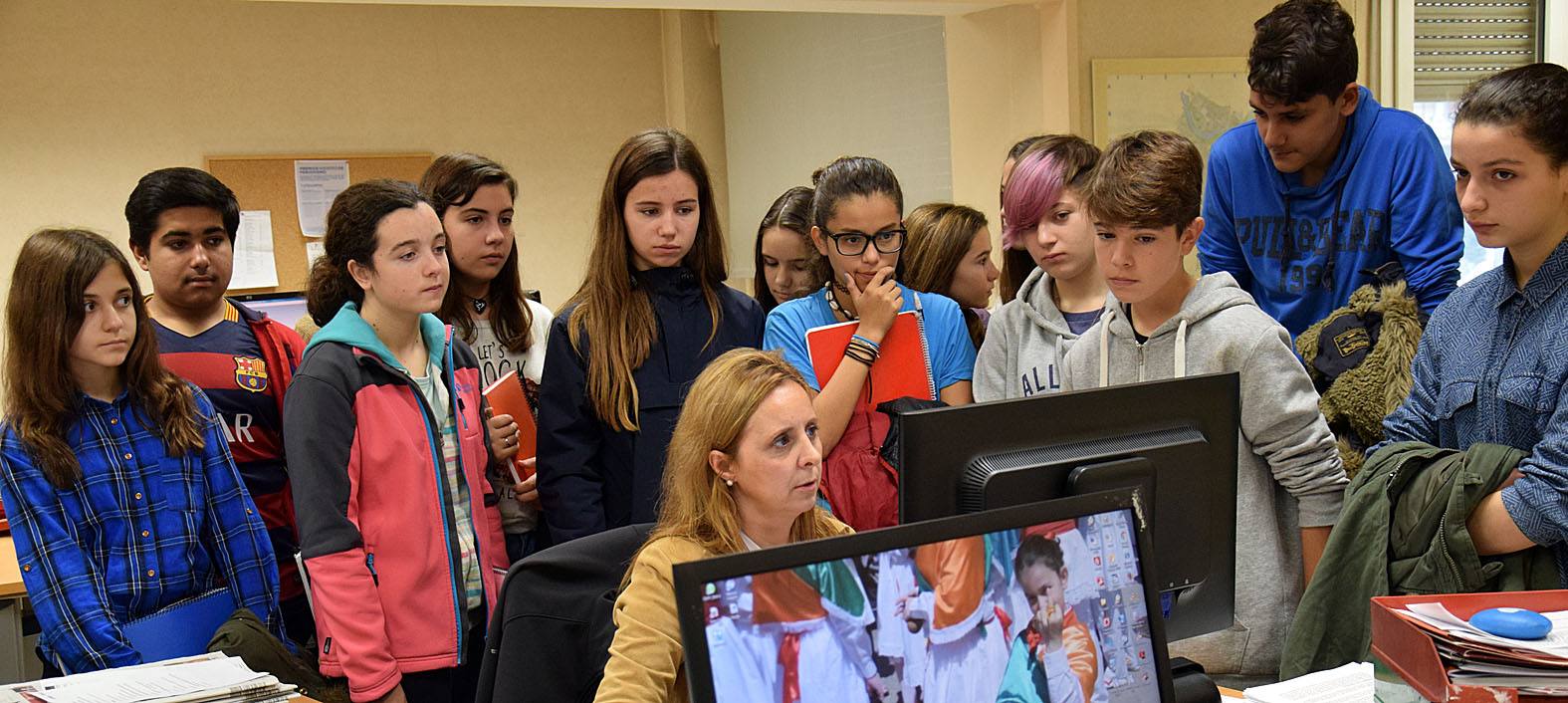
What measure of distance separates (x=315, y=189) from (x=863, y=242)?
3.68 m

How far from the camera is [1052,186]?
92.2 inches

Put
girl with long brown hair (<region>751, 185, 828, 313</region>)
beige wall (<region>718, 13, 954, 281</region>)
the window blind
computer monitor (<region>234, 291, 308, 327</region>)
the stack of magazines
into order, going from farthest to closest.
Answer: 1. beige wall (<region>718, 13, 954, 281</region>)
2. computer monitor (<region>234, 291, 308, 327</region>)
3. the window blind
4. girl with long brown hair (<region>751, 185, 828, 313</region>)
5. the stack of magazines

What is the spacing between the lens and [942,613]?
1.11 meters

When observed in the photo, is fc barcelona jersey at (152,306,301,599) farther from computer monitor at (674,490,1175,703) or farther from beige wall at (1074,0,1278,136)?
beige wall at (1074,0,1278,136)

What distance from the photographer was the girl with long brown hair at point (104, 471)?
2203 mm

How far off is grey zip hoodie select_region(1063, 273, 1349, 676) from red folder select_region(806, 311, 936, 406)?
56 cm

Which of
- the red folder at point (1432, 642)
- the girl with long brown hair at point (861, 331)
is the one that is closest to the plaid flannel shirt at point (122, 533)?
the girl with long brown hair at point (861, 331)

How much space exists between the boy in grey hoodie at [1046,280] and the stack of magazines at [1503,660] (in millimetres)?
929

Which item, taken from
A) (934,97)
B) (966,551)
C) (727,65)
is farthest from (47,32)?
(966,551)

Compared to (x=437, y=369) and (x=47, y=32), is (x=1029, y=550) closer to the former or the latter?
(x=437, y=369)

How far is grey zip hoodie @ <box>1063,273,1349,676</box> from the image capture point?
183 cm

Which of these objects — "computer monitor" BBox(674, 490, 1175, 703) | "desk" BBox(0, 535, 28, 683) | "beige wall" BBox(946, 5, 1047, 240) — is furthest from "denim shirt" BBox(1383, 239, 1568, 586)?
"desk" BBox(0, 535, 28, 683)

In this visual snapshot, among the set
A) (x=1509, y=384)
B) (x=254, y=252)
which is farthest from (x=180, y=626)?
(x=254, y=252)

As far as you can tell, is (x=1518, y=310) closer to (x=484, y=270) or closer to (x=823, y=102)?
(x=484, y=270)
